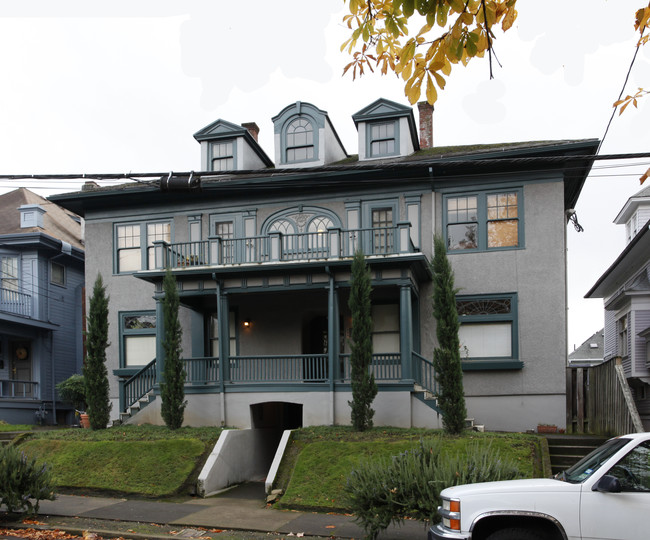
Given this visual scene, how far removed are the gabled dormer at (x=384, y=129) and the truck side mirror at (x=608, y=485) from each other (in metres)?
14.6

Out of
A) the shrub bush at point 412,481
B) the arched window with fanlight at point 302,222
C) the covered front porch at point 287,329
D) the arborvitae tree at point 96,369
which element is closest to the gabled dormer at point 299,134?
the arched window with fanlight at point 302,222

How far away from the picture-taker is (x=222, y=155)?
21.6 metres

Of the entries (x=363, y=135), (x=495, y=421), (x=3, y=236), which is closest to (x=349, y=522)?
(x=495, y=421)

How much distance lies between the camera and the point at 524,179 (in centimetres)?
1827

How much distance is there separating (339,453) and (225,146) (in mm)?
11688

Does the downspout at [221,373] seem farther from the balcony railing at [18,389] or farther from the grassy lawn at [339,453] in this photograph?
the balcony railing at [18,389]

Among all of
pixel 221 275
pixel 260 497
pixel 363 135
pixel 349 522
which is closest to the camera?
pixel 349 522

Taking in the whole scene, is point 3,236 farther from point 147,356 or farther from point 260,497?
point 260,497

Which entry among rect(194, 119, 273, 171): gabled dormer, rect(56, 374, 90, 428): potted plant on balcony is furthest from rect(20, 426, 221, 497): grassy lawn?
rect(194, 119, 273, 171): gabled dormer

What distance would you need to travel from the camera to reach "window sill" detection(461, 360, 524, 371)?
1767 centimetres

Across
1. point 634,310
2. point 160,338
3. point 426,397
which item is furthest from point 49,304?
point 634,310

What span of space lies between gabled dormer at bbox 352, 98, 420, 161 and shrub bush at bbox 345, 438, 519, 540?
12.5 meters

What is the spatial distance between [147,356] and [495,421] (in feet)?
34.7

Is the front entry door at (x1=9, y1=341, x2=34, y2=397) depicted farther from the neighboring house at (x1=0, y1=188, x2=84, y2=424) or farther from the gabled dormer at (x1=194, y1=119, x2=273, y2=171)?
the gabled dormer at (x1=194, y1=119, x2=273, y2=171)
